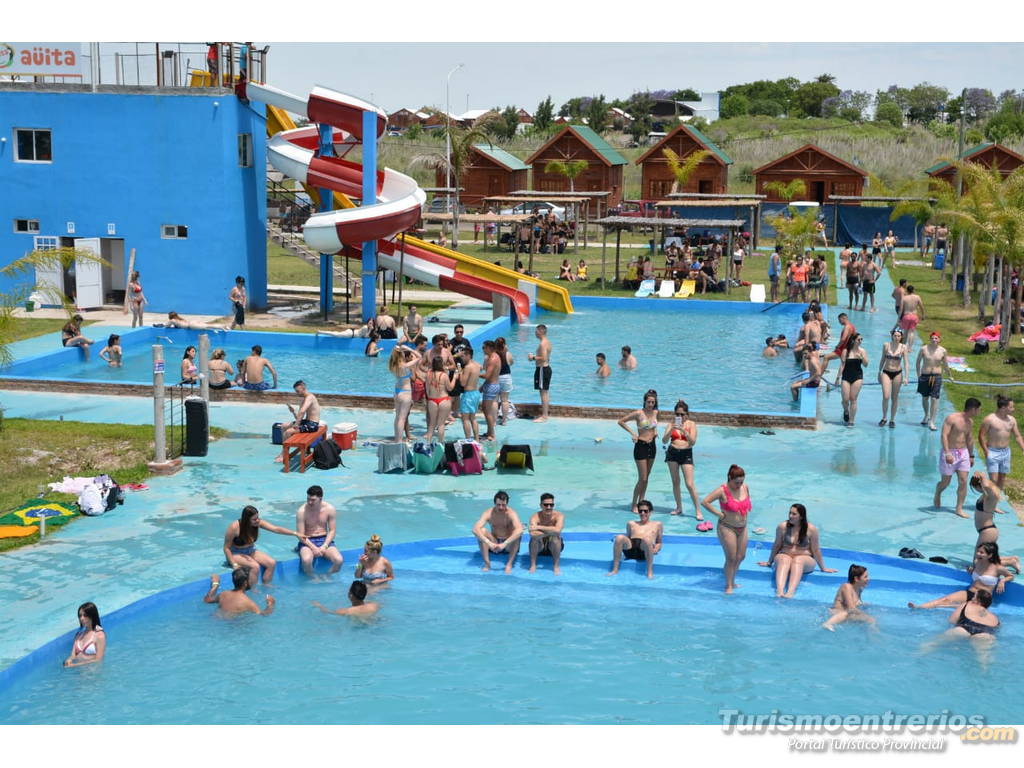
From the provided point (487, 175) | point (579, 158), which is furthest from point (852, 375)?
point (487, 175)

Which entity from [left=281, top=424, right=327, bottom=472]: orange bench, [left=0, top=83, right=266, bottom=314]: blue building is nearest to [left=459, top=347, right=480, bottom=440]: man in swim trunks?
[left=281, top=424, right=327, bottom=472]: orange bench

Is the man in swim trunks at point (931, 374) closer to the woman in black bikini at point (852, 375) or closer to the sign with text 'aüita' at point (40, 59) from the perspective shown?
the woman in black bikini at point (852, 375)

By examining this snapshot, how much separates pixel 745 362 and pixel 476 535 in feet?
44.4

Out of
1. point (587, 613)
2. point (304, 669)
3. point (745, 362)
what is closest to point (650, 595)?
point (587, 613)

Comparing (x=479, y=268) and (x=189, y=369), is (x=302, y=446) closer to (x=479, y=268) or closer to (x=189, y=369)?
(x=189, y=369)

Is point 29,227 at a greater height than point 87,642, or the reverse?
point 29,227

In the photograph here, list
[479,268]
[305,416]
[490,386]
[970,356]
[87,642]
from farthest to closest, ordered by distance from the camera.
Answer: [479,268]
[970,356]
[490,386]
[305,416]
[87,642]

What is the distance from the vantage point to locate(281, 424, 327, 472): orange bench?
1519 cm

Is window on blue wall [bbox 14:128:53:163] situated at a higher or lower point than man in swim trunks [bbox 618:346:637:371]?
higher

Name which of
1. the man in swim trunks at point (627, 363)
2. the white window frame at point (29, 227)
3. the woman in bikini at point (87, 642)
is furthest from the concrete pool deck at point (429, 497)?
the white window frame at point (29, 227)

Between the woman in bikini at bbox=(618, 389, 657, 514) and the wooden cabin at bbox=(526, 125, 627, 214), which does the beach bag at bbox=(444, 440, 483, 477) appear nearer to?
the woman in bikini at bbox=(618, 389, 657, 514)

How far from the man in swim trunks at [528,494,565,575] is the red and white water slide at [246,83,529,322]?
15.1m

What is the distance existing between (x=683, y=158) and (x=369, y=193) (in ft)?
115

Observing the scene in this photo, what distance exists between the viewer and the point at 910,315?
2191 centimetres
